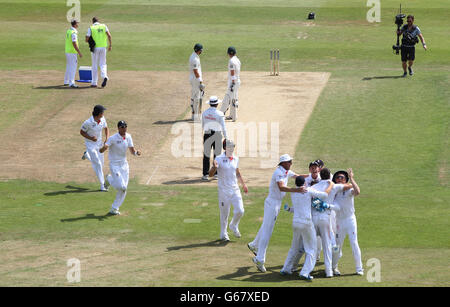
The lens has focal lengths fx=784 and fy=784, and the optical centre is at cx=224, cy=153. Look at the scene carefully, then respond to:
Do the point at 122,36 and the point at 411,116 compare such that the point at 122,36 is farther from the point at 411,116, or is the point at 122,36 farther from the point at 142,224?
the point at 142,224

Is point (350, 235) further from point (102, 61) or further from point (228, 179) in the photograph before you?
point (102, 61)

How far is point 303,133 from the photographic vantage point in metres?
26.2

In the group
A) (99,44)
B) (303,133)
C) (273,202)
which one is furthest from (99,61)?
(273,202)

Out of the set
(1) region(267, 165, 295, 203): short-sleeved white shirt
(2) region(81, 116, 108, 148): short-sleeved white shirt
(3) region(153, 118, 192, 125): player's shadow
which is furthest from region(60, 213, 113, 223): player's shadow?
(3) region(153, 118, 192, 125): player's shadow

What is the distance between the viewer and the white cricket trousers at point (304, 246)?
15125 millimetres

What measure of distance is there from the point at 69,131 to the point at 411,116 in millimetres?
11839

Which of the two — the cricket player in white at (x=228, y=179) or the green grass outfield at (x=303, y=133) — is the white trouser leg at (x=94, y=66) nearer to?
the green grass outfield at (x=303, y=133)

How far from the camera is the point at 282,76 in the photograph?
1282 inches

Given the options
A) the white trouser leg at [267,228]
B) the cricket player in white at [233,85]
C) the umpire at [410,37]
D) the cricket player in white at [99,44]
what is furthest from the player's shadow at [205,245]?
the umpire at [410,37]

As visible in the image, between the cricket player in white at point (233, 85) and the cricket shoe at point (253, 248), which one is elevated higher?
the cricket player in white at point (233, 85)

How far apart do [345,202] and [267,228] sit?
5.48ft

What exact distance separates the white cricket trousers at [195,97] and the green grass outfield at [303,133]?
12.4 feet

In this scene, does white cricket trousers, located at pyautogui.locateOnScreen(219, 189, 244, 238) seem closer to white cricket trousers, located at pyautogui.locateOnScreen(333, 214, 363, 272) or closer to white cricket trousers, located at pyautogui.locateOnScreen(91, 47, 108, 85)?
white cricket trousers, located at pyautogui.locateOnScreen(333, 214, 363, 272)

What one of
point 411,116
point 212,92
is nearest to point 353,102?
point 411,116
